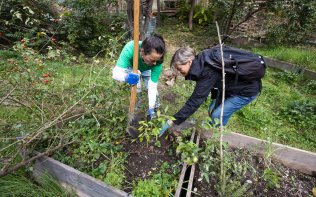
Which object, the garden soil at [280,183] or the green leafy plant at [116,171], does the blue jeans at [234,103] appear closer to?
the garden soil at [280,183]

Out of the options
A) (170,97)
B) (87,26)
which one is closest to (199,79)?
(170,97)

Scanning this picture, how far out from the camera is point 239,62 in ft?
5.35

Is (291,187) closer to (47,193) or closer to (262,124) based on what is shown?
(262,124)

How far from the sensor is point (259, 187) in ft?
5.53

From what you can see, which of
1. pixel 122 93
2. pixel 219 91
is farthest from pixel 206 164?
pixel 122 93

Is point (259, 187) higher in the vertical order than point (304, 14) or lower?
lower

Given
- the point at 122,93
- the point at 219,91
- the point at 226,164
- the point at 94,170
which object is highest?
the point at 219,91

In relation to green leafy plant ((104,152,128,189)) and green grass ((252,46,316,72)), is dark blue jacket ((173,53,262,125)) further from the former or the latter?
green grass ((252,46,316,72))

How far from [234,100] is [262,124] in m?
1.39

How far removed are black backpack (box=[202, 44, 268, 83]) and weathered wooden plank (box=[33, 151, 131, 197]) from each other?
1561 mm

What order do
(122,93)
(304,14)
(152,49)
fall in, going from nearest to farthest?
(152,49) → (122,93) → (304,14)

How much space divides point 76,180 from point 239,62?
6.93ft

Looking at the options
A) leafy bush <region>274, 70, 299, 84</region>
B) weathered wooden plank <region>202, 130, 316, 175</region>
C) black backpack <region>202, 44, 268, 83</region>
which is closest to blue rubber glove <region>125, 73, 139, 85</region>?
black backpack <region>202, 44, 268, 83</region>

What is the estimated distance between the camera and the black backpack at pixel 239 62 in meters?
1.60
